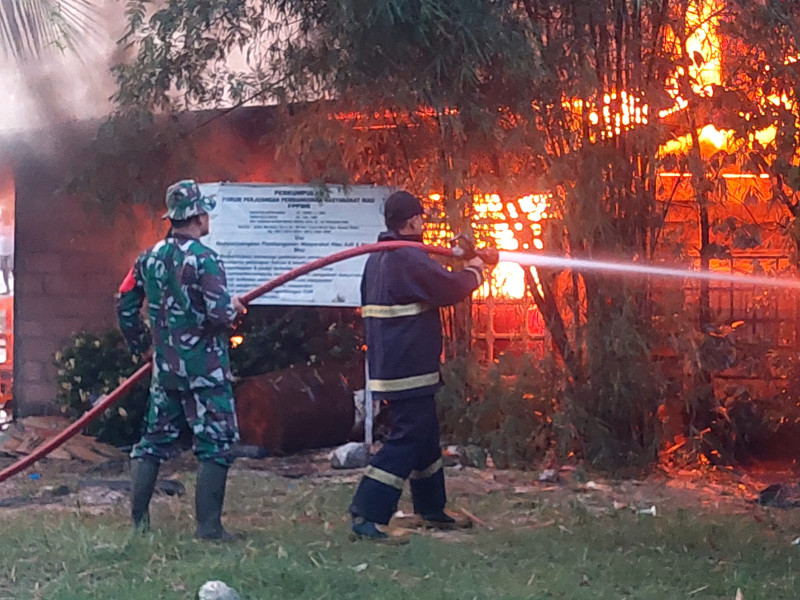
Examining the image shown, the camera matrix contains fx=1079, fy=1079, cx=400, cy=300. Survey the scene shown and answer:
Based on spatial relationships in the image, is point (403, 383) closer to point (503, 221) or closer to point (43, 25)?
point (503, 221)

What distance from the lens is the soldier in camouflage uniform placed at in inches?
210

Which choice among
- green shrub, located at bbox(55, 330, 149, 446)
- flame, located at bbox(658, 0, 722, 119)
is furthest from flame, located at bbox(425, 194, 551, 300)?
green shrub, located at bbox(55, 330, 149, 446)

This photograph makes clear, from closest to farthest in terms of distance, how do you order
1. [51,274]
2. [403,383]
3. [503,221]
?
[403,383] < [503,221] < [51,274]

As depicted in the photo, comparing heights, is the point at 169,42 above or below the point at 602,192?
above

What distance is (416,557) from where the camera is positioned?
515cm

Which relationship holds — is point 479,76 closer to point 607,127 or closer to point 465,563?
point 607,127

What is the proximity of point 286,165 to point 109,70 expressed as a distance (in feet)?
5.24

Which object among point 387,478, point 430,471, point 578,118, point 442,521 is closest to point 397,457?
point 387,478

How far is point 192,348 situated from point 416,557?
1.51 metres

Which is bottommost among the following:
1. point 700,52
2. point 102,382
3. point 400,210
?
point 102,382

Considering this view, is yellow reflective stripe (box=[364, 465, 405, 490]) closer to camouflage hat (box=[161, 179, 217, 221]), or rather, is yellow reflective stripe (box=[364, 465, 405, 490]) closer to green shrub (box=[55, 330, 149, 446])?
camouflage hat (box=[161, 179, 217, 221])

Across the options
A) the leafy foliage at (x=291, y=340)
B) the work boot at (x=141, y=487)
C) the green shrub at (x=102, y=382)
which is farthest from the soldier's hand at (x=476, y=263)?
the green shrub at (x=102, y=382)

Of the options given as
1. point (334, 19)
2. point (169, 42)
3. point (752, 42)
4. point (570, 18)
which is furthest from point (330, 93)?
point (752, 42)

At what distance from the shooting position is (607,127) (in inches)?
294
